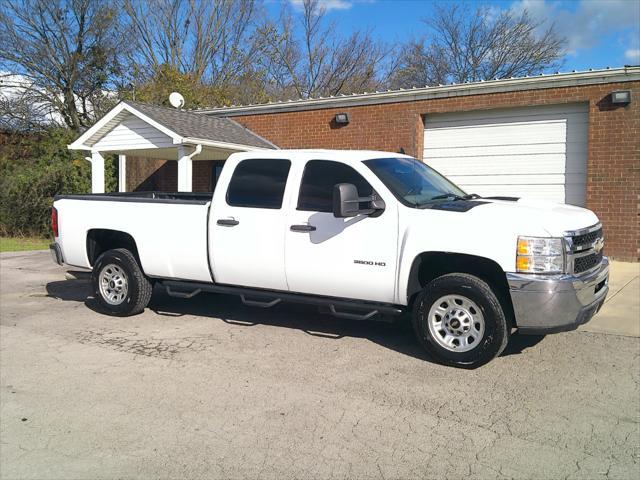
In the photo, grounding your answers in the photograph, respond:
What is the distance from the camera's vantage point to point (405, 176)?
6277mm

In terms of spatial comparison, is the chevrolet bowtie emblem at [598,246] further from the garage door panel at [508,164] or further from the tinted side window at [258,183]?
the garage door panel at [508,164]

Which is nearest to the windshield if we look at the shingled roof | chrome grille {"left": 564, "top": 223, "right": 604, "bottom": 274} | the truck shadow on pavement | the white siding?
the truck shadow on pavement

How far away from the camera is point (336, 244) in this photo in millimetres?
5941

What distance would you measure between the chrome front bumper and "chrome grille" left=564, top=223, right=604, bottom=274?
13 centimetres

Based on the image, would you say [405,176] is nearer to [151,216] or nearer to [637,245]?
[151,216]

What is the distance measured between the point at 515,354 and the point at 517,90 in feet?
26.6

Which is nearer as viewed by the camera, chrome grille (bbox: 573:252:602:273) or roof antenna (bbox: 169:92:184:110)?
chrome grille (bbox: 573:252:602:273)

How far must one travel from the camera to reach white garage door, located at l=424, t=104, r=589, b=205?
39.8 ft

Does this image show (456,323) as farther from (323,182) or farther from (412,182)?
(323,182)

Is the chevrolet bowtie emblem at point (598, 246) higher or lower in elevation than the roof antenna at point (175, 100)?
lower

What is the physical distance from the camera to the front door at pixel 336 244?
18.8 feet

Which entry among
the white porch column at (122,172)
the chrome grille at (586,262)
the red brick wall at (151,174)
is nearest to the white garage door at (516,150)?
the chrome grille at (586,262)

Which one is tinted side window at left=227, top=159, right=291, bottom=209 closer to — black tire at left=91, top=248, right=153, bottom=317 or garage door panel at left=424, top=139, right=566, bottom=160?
black tire at left=91, top=248, right=153, bottom=317

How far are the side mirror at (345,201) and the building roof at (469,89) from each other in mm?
7838
